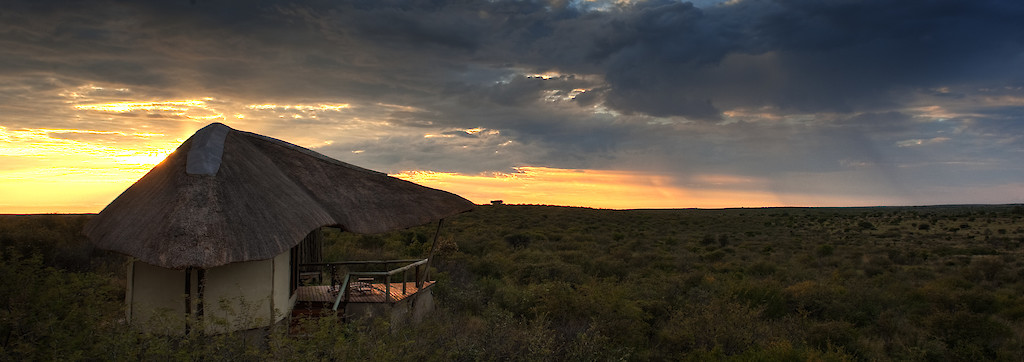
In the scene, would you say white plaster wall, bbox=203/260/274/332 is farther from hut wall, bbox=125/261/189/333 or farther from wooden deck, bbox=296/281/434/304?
wooden deck, bbox=296/281/434/304

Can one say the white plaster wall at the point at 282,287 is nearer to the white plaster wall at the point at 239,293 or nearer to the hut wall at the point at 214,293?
the hut wall at the point at 214,293

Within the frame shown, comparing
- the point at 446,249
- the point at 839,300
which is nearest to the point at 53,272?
the point at 446,249

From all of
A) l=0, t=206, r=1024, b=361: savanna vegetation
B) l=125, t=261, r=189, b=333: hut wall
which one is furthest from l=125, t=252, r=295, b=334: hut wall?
l=0, t=206, r=1024, b=361: savanna vegetation

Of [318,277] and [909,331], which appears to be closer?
[909,331]

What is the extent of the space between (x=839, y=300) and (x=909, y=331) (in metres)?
Result: 2.10

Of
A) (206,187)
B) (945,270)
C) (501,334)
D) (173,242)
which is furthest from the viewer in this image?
(945,270)

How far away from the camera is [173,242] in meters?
7.12

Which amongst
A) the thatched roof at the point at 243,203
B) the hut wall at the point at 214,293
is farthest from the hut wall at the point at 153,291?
the thatched roof at the point at 243,203

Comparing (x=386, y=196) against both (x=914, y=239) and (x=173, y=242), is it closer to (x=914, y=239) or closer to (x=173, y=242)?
(x=173, y=242)

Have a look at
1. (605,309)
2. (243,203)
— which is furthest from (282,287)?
(605,309)

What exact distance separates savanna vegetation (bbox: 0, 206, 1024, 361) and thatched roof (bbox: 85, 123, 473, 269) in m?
1.03

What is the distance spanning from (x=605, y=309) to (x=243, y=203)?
7.05m

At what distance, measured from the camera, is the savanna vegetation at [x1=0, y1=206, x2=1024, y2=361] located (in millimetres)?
7125

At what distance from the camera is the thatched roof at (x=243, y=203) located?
736 centimetres
